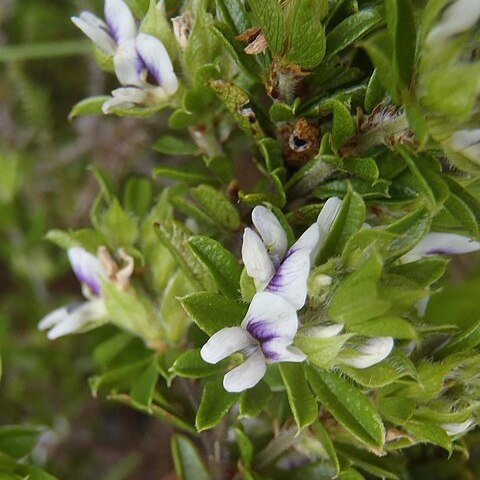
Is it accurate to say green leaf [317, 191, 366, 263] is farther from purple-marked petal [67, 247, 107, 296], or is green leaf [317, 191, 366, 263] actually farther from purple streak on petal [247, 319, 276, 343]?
purple-marked petal [67, 247, 107, 296]

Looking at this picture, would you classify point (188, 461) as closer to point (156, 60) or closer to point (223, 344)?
point (223, 344)

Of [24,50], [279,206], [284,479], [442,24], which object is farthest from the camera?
[24,50]

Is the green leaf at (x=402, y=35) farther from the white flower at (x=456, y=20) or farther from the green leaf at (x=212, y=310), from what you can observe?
the green leaf at (x=212, y=310)

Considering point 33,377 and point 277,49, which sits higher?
point 277,49

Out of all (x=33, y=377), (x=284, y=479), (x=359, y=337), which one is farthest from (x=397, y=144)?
(x=33, y=377)

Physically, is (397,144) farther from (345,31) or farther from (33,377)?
(33,377)

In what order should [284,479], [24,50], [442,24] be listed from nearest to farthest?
[442,24] → [284,479] → [24,50]

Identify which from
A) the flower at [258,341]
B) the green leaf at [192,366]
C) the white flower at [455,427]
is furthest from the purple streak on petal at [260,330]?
the white flower at [455,427]
